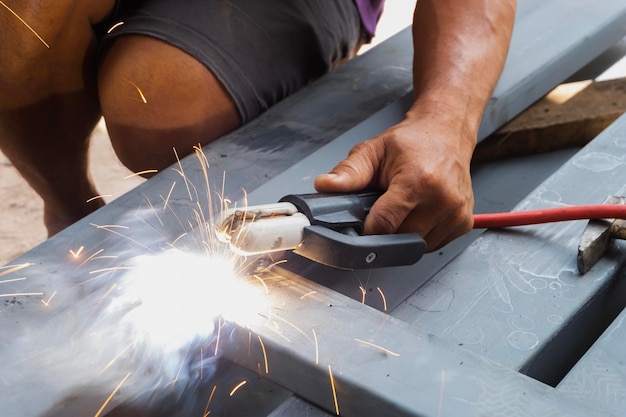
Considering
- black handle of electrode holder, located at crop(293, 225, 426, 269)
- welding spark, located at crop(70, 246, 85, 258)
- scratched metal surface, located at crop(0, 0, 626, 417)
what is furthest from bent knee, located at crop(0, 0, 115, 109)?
black handle of electrode holder, located at crop(293, 225, 426, 269)

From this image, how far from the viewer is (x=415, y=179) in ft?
3.74

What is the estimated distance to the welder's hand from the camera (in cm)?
110

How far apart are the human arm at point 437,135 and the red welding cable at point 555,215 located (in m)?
0.06

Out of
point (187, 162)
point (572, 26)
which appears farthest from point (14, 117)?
point (572, 26)

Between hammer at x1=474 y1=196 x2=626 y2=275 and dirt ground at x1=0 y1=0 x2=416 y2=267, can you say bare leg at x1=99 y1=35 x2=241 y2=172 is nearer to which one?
hammer at x1=474 y1=196 x2=626 y2=275

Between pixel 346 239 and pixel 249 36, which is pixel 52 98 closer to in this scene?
pixel 249 36

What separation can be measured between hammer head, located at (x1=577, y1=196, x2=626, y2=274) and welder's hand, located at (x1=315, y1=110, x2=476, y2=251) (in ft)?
0.61

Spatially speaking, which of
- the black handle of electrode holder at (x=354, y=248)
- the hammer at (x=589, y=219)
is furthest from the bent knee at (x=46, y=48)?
the hammer at (x=589, y=219)

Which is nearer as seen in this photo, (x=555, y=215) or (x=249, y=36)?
(x=555, y=215)

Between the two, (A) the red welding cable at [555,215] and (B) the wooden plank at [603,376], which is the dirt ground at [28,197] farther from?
(B) the wooden plank at [603,376]

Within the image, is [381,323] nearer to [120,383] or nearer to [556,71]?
[120,383]

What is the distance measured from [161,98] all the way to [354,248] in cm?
65

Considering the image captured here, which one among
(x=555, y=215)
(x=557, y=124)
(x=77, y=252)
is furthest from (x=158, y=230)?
(x=557, y=124)

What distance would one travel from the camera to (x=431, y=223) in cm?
119
